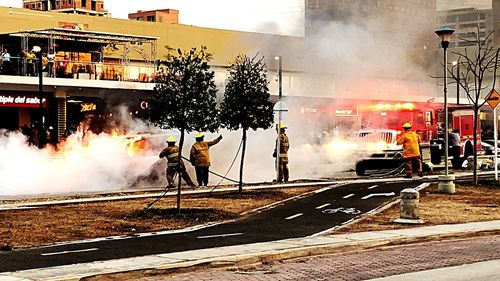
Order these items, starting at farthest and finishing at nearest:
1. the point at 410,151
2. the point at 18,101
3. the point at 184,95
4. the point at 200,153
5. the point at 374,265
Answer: the point at 18,101, the point at 410,151, the point at 200,153, the point at 184,95, the point at 374,265

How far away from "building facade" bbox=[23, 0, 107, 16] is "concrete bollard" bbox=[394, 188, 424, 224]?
123 metres

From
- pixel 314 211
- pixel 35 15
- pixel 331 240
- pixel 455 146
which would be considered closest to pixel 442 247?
pixel 331 240

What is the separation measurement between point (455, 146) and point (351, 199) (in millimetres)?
13857

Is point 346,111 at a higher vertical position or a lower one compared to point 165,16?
lower

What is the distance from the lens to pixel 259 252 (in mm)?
11750

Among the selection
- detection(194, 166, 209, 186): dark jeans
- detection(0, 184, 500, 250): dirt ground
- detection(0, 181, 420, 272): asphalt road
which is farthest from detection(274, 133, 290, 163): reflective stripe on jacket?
detection(0, 181, 420, 272): asphalt road

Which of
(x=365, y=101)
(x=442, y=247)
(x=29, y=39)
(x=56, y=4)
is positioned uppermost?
(x=56, y=4)

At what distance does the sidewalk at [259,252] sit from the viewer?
33.5 feet

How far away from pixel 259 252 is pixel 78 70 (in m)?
Result: 32.6

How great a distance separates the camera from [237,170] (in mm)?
28828

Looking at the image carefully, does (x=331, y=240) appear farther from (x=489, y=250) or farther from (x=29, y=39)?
(x=29, y=39)

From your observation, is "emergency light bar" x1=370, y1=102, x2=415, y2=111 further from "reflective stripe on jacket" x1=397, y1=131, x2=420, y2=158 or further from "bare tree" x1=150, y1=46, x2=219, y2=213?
"bare tree" x1=150, y1=46, x2=219, y2=213

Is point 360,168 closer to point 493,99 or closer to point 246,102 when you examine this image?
point 493,99

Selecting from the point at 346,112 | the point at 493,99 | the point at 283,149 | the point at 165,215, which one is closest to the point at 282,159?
the point at 283,149
